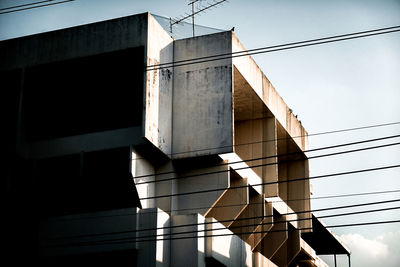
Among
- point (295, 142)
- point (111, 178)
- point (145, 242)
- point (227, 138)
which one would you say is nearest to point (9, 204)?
point (111, 178)

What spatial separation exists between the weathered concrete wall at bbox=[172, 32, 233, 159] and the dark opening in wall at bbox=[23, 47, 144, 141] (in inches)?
75.0

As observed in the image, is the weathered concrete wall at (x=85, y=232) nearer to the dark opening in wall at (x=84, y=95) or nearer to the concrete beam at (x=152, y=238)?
the concrete beam at (x=152, y=238)

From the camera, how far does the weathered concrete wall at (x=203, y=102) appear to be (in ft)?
108

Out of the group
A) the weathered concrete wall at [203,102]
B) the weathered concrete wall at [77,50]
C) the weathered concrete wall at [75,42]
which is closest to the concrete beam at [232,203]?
the weathered concrete wall at [203,102]

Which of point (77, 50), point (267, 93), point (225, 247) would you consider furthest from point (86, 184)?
point (267, 93)

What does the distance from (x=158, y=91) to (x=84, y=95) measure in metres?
3.90

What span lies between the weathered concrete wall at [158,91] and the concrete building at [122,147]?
2.9 inches

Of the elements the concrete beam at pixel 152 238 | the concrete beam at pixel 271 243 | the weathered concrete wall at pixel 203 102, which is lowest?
the concrete beam at pixel 152 238

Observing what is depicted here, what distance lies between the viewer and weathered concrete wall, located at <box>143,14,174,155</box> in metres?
31.5

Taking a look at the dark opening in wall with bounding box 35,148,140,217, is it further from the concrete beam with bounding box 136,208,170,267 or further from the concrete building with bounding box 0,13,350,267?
the concrete beam with bounding box 136,208,170,267

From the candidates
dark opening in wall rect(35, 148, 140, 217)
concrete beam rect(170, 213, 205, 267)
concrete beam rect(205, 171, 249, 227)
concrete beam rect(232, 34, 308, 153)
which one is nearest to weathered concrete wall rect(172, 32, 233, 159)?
concrete beam rect(232, 34, 308, 153)

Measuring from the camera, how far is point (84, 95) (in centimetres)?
3462

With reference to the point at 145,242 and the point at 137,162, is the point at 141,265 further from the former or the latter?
the point at 137,162

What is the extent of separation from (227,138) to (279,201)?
10412mm
